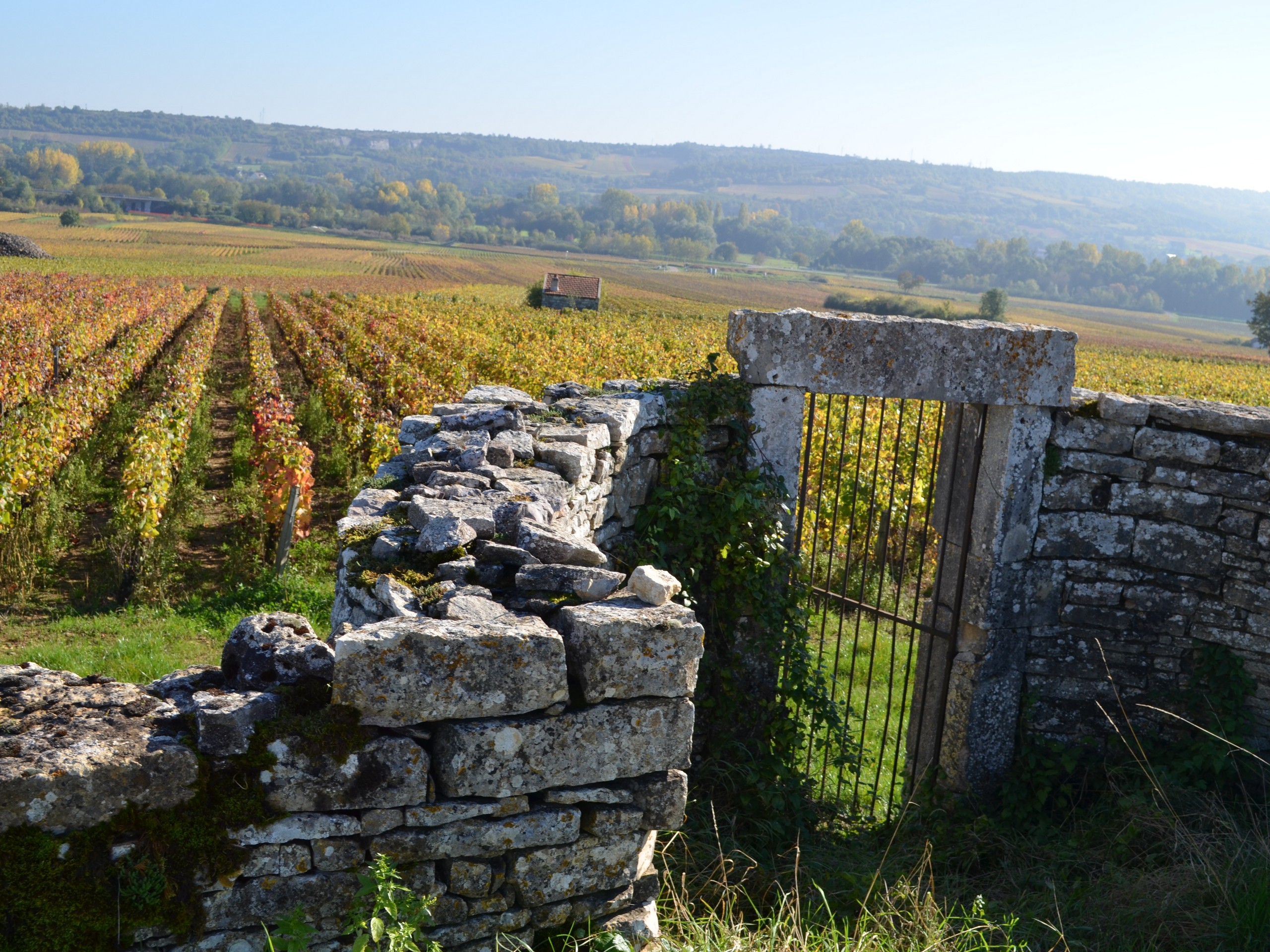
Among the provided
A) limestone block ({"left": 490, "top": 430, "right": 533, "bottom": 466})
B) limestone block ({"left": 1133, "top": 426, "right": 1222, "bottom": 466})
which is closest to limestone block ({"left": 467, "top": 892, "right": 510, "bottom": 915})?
limestone block ({"left": 490, "top": 430, "right": 533, "bottom": 466})

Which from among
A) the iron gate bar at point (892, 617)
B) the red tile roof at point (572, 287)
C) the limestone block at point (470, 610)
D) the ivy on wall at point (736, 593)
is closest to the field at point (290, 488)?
the iron gate bar at point (892, 617)

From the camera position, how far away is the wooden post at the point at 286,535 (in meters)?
9.12

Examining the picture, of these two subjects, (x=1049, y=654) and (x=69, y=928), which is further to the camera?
(x=1049, y=654)

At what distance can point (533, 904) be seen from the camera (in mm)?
2760

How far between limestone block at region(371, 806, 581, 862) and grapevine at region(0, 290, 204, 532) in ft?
25.5

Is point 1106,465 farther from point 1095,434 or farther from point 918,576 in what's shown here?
point 918,576

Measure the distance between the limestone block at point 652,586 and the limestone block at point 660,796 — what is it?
55cm

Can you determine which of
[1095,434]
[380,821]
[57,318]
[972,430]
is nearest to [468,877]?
[380,821]

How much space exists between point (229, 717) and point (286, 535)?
7.23 metres

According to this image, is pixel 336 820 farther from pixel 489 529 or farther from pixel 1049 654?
pixel 1049 654

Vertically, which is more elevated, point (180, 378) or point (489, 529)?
point (489, 529)

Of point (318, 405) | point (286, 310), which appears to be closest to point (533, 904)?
point (318, 405)

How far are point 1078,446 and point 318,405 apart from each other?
1324 centimetres

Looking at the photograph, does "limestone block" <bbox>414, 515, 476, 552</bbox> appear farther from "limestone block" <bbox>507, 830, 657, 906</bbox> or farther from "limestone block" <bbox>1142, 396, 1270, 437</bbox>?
"limestone block" <bbox>1142, 396, 1270, 437</bbox>
